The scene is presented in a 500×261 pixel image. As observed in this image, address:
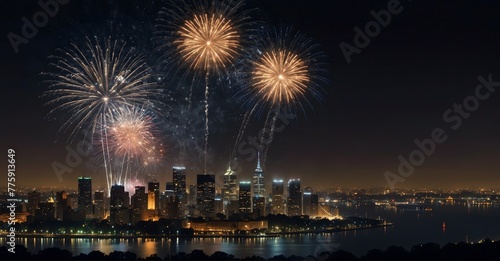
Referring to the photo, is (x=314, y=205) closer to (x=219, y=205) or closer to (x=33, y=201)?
(x=219, y=205)

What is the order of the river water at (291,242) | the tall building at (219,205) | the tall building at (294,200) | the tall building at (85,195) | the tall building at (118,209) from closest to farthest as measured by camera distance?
the river water at (291,242) → the tall building at (118,209) → the tall building at (85,195) → the tall building at (219,205) → the tall building at (294,200)

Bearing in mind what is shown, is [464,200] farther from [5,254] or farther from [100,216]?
[5,254]

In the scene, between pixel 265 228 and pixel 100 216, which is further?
pixel 100 216

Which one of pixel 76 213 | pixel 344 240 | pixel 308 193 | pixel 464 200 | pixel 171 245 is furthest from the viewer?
pixel 464 200

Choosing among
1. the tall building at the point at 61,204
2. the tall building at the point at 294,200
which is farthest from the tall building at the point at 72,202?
the tall building at the point at 294,200

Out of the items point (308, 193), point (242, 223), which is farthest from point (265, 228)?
point (308, 193)

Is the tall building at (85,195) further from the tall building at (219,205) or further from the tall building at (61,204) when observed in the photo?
the tall building at (219,205)

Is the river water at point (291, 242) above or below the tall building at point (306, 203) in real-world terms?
below
